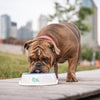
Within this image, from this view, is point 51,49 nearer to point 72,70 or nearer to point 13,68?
point 72,70

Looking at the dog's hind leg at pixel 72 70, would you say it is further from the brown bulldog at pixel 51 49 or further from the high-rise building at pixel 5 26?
the high-rise building at pixel 5 26

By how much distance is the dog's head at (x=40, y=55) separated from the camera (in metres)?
3.60

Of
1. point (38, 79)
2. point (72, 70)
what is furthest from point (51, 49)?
point (72, 70)

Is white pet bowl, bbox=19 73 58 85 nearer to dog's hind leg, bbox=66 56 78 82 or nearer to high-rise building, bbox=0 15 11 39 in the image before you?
dog's hind leg, bbox=66 56 78 82

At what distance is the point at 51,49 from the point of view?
12.5 feet

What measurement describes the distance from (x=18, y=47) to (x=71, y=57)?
40958mm

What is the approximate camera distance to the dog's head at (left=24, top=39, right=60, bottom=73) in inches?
142

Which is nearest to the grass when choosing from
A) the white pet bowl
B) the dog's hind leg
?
the dog's hind leg

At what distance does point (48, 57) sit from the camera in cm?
369

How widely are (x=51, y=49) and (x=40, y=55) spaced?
0.30 metres

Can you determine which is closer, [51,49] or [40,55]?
[40,55]

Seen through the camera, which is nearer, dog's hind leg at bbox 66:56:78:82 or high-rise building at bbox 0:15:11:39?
dog's hind leg at bbox 66:56:78:82

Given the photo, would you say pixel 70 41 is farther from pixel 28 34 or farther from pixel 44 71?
pixel 28 34

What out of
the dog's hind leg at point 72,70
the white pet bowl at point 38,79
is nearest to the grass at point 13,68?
the dog's hind leg at point 72,70
